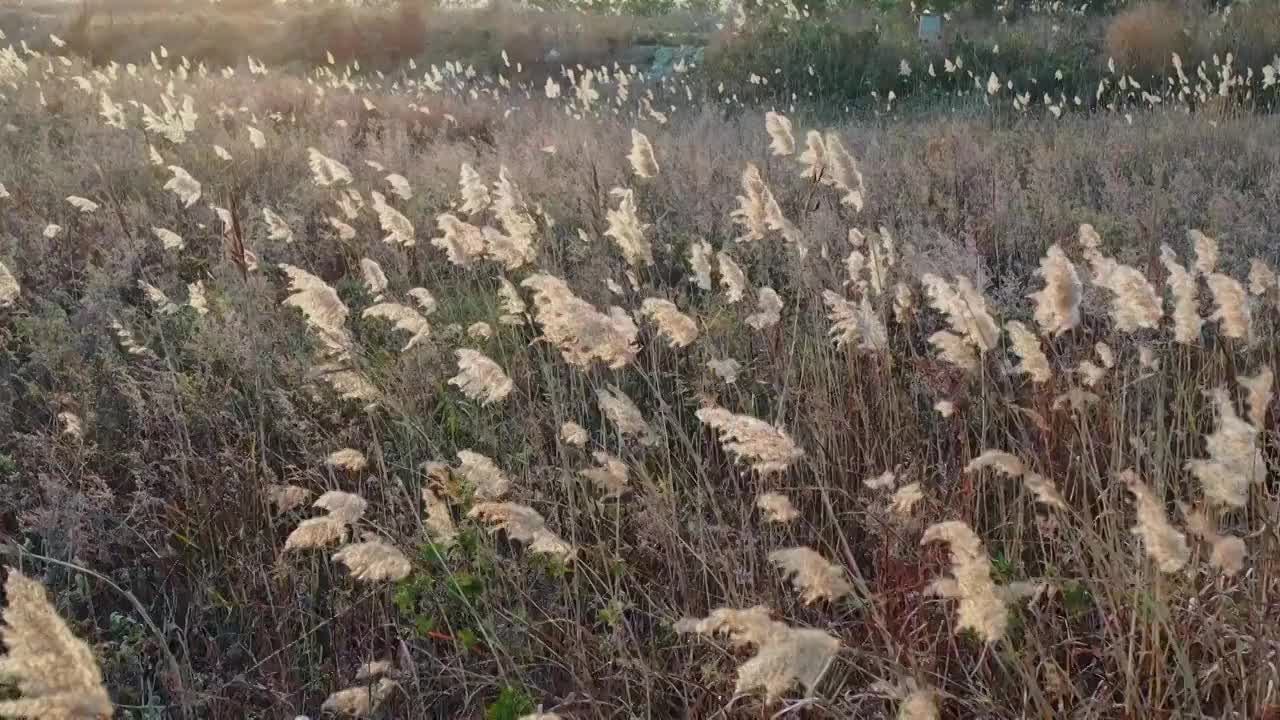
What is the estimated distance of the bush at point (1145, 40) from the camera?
12578 millimetres

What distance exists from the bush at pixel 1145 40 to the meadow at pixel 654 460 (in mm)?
7943

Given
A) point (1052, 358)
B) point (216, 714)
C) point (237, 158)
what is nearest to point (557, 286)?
point (216, 714)

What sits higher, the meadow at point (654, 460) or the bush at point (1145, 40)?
the bush at point (1145, 40)

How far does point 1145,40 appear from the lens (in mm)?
13031

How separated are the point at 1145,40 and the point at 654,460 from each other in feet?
41.6

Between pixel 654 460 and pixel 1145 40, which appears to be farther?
pixel 1145 40

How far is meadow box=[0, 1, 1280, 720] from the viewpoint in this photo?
1.67 m

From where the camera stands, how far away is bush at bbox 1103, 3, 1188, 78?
12578 millimetres

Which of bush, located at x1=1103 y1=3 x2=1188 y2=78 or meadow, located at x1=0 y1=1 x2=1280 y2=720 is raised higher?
bush, located at x1=1103 y1=3 x2=1188 y2=78

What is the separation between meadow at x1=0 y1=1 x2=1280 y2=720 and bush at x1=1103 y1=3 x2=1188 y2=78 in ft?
26.1

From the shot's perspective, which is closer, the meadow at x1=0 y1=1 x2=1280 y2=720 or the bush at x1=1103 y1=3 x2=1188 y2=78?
the meadow at x1=0 y1=1 x2=1280 y2=720

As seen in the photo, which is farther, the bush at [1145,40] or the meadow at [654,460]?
the bush at [1145,40]

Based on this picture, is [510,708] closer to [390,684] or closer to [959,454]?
[390,684]

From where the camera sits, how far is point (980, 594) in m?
1.25
